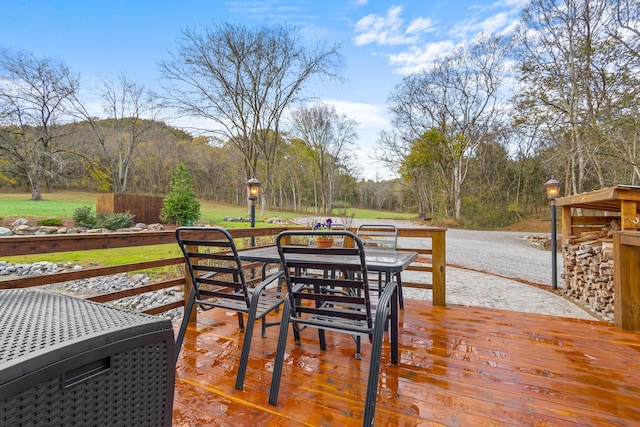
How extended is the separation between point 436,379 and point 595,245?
12.6 feet

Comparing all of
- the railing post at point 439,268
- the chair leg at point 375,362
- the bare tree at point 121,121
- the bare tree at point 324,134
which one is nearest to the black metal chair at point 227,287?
the chair leg at point 375,362

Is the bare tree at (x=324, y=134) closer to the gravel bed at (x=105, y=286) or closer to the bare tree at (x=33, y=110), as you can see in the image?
the bare tree at (x=33, y=110)

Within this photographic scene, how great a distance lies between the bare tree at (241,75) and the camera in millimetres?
10414

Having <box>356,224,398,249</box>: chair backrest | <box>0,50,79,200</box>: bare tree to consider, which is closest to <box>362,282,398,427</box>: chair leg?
<box>356,224,398,249</box>: chair backrest

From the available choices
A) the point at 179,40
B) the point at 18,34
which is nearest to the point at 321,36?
the point at 179,40

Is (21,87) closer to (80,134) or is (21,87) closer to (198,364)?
(80,134)

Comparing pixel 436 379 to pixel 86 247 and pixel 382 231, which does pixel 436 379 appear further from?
pixel 86 247

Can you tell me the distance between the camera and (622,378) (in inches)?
67.4

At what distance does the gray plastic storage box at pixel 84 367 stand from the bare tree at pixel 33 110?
17.8 metres

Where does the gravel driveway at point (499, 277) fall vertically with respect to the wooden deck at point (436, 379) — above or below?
below

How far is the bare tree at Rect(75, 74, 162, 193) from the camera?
53.0 feet

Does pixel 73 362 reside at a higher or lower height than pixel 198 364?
higher

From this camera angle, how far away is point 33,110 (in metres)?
14.3

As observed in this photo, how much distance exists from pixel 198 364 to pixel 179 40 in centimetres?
1120
